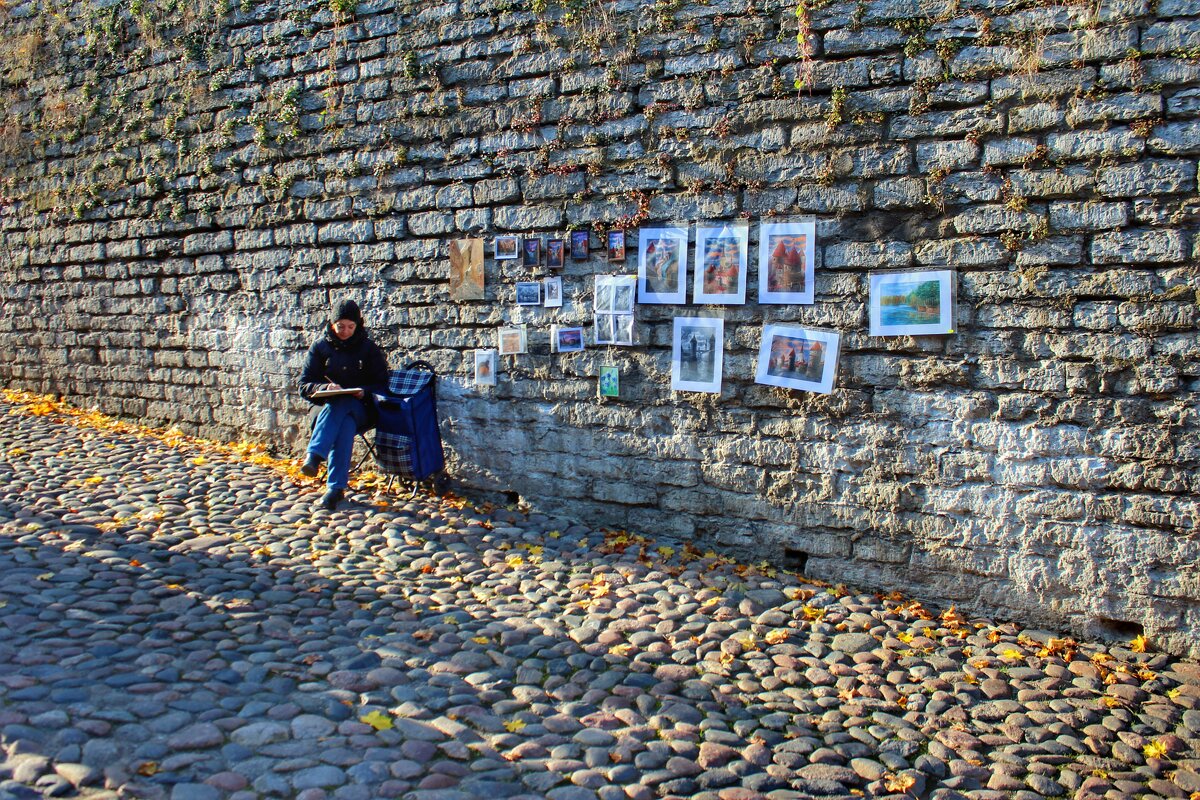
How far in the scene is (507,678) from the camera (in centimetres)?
411

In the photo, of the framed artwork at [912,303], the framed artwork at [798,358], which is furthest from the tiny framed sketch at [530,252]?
the framed artwork at [912,303]

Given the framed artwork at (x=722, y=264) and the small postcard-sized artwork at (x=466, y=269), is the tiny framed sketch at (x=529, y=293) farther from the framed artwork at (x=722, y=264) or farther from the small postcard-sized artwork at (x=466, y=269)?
the framed artwork at (x=722, y=264)

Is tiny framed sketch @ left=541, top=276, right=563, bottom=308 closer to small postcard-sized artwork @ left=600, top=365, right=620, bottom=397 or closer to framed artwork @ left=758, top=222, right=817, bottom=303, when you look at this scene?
small postcard-sized artwork @ left=600, top=365, right=620, bottom=397

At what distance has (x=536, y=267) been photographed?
6316 millimetres

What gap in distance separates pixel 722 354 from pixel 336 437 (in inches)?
105

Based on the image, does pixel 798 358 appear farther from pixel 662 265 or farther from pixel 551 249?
pixel 551 249

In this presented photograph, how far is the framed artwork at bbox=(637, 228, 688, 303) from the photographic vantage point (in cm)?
574

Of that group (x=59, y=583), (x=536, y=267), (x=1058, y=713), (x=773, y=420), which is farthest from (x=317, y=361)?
(x=1058, y=713)

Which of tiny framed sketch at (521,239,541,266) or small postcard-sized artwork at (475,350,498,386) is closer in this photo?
tiny framed sketch at (521,239,541,266)

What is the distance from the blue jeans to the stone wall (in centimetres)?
74

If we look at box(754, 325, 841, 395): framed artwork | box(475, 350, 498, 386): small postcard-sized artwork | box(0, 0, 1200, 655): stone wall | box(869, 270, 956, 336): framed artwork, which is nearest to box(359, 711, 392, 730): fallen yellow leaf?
box(0, 0, 1200, 655): stone wall

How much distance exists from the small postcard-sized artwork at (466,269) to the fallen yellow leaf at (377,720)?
3468 mm

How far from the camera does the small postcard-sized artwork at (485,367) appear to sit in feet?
21.4

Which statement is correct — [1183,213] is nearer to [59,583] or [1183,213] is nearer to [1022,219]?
[1022,219]
